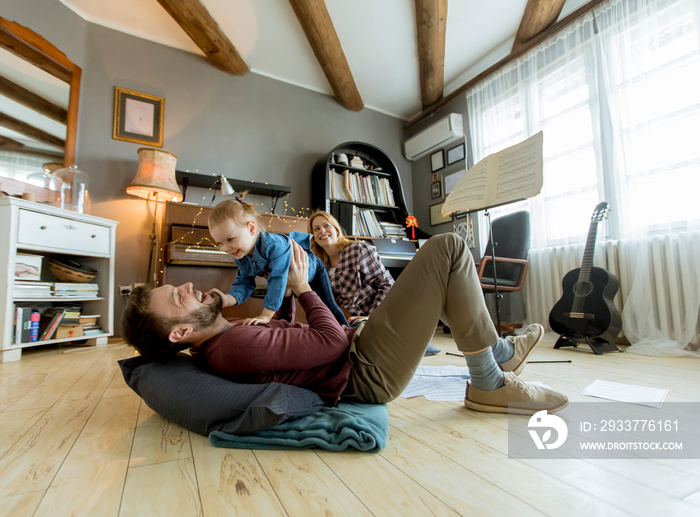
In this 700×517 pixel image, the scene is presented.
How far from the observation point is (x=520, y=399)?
1077mm

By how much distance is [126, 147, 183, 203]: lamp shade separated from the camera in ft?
9.39

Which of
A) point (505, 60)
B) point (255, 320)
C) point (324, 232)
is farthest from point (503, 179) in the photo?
point (505, 60)

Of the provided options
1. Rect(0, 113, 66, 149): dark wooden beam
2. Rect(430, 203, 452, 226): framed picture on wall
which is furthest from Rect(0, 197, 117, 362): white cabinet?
Rect(430, 203, 452, 226): framed picture on wall

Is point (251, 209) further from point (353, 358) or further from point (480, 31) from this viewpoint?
point (480, 31)

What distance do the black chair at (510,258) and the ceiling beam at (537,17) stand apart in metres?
1.53

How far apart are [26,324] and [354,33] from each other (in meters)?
3.34

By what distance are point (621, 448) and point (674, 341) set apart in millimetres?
1883

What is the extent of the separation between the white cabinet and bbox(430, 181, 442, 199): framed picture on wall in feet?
10.4

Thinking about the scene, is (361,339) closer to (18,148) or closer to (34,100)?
(18,148)

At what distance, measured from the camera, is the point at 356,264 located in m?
2.32

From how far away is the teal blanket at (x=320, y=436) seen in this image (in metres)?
0.85

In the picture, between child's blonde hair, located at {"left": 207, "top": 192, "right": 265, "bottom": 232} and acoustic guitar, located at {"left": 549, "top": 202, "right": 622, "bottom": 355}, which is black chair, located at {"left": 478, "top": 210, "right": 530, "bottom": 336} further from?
child's blonde hair, located at {"left": 207, "top": 192, "right": 265, "bottom": 232}

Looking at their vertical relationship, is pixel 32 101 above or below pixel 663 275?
above

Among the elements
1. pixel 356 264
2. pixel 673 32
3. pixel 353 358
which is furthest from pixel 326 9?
pixel 353 358
